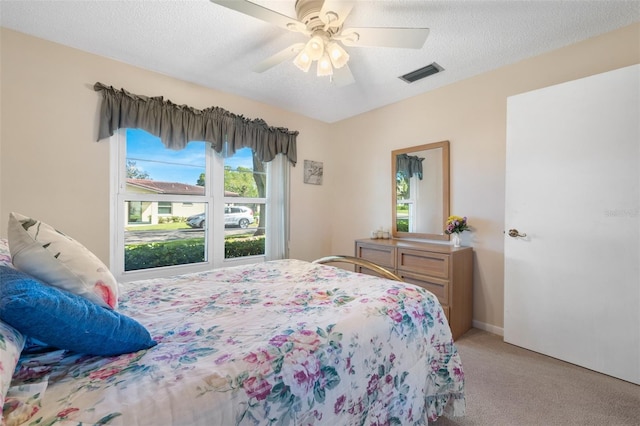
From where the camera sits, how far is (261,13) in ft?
4.82

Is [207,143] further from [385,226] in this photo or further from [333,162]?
[385,226]

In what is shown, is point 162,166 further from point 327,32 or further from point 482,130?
point 482,130

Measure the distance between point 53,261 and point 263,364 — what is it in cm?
77

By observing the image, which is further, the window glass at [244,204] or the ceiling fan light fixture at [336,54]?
the window glass at [244,204]

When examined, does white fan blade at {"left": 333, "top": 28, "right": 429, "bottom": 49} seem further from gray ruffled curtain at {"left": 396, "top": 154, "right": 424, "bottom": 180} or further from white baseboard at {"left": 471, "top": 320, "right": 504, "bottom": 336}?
white baseboard at {"left": 471, "top": 320, "right": 504, "bottom": 336}

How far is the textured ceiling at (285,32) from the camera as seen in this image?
1772mm

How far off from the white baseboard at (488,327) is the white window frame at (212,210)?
220 centimetres

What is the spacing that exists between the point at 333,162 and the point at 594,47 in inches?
112

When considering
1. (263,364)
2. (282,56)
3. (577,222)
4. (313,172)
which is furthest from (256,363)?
(313,172)

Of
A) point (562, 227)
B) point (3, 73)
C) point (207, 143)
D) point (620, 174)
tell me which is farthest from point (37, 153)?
point (620, 174)

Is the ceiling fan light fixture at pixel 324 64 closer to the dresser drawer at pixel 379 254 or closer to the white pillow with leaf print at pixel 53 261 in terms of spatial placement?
the white pillow with leaf print at pixel 53 261

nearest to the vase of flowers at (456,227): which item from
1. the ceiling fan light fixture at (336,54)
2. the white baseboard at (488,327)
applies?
the white baseboard at (488,327)

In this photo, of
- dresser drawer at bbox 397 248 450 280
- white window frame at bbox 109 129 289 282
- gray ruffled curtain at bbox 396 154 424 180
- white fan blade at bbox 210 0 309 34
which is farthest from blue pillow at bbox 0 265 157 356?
gray ruffled curtain at bbox 396 154 424 180

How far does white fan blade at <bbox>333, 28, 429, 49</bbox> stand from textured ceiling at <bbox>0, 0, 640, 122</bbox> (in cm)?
27
